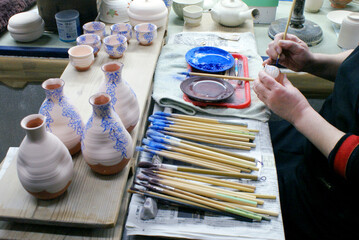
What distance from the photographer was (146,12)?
178 cm

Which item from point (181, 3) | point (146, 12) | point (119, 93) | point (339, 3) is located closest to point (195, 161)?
point (119, 93)

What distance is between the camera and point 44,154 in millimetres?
828

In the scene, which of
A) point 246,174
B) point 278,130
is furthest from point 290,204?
point 278,130

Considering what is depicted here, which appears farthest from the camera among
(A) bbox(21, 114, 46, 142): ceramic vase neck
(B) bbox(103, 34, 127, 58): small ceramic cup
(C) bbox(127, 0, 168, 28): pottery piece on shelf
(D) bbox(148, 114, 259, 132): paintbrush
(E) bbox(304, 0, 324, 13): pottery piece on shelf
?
(E) bbox(304, 0, 324, 13): pottery piece on shelf

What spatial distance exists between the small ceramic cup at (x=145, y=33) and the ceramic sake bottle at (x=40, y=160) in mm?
939

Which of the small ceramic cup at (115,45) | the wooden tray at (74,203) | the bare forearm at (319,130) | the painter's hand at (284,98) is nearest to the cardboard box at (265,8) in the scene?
the small ceramic cup at (115,45)

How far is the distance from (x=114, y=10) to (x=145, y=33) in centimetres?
37

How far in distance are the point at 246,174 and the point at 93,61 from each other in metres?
0.89

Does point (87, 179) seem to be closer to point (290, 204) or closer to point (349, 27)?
point (290, 204)

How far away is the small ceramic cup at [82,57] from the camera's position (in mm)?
1448

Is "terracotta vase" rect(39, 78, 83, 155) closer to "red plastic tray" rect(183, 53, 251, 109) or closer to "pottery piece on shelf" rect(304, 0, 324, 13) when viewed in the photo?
"red plastic tray" rect(183, 53, 251, 109)

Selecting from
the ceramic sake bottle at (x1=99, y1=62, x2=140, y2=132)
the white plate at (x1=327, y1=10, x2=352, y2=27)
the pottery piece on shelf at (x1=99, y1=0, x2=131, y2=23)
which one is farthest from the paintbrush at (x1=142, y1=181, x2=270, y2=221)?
the white plate at (x1=327, y1=10, x2=352, y2=27)

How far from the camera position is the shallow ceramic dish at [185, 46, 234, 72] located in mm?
1562

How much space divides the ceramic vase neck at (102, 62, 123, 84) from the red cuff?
2.26 ft
